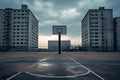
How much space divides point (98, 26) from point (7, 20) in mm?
65827

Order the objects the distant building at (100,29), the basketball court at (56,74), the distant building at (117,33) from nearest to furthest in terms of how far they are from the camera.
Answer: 1. the basketball court at (56,74)
2. the distant building at (100,29)
3. the distant building at (117,33)

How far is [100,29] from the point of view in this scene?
5022 inches

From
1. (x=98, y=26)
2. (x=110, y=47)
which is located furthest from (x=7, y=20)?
(x=110, y=47)

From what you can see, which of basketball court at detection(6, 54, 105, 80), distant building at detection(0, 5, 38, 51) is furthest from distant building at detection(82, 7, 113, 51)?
basketball court at detection(6, 54, 105, 80)

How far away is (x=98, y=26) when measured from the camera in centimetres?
12794

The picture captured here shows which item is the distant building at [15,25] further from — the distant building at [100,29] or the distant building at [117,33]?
the distant building at [117,33]

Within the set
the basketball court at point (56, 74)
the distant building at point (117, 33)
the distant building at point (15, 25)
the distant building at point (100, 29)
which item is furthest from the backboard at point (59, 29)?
the distant building at point (117, 33)

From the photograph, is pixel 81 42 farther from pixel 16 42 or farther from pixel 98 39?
pixel 16 42

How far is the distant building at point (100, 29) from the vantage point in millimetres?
125294

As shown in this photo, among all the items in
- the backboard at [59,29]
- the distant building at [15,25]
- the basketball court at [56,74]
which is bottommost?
the basketball court at [56,74]

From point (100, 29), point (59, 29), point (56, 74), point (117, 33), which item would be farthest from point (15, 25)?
point (56, 74)

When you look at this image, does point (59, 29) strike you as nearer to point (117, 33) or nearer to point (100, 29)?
point (100, 29)

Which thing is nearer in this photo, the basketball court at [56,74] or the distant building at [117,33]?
the basketball court at [56,74]

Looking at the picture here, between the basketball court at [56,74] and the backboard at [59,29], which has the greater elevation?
the backboard at [59,29]
